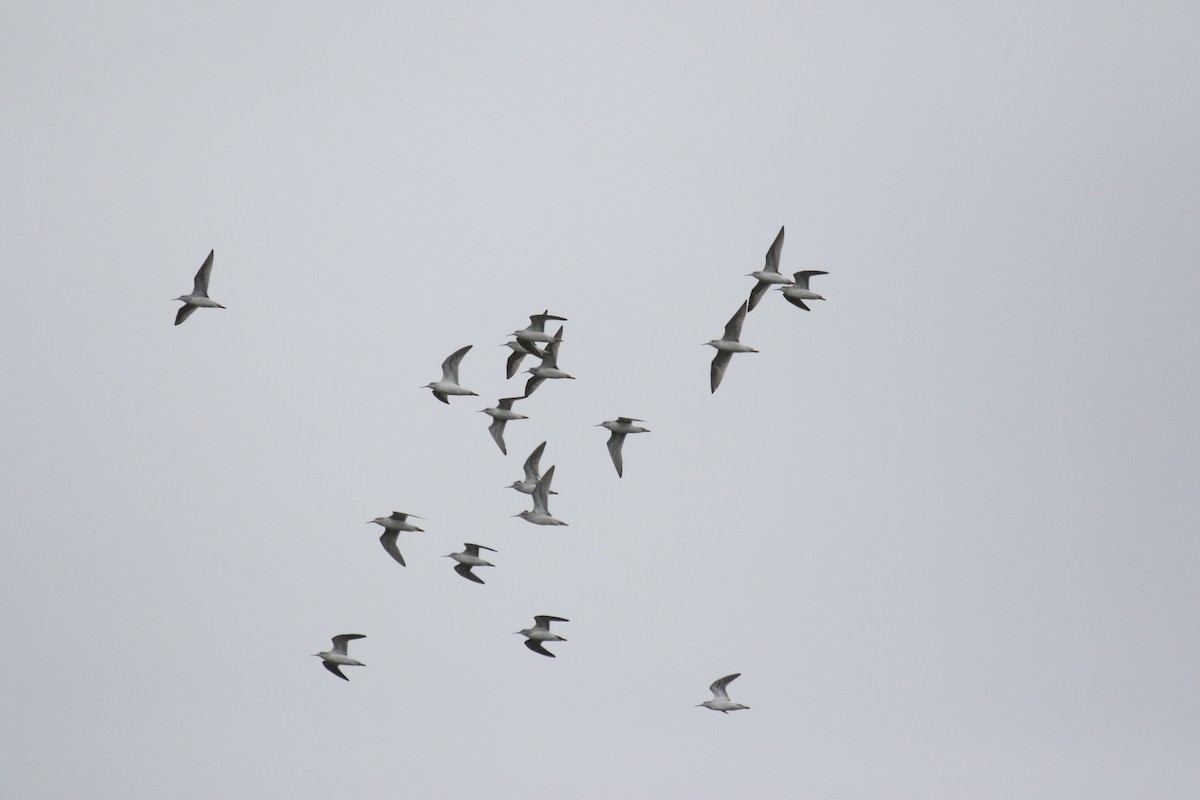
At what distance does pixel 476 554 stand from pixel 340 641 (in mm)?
4839

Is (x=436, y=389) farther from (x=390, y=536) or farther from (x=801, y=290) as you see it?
Result: (x=801, y=290)

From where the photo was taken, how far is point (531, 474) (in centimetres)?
4288

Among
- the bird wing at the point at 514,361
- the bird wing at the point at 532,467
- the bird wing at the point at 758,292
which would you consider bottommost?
the bird wing at the point at 532,467

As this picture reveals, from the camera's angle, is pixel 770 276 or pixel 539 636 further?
pixel 539 636

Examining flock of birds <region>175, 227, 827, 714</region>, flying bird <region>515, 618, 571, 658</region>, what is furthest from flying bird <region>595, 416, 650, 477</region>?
flying bird <region>515, 618, 571, 658</region>

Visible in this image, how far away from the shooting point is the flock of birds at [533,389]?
39.1 metres

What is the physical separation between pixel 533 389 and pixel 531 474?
101 inches

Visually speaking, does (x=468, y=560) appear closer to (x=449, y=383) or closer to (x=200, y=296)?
(x=449, y=383)

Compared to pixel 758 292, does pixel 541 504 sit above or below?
below

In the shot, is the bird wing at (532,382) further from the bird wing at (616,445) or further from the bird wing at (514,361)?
the bird wing at (616,445)

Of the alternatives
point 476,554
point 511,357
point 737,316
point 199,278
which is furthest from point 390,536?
point 737,316

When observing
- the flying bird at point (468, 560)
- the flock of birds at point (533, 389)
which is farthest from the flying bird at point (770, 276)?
the flying bird at point (468, 560)

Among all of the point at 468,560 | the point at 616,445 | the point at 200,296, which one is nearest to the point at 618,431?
the point at 616,445

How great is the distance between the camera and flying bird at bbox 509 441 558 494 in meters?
42.2
